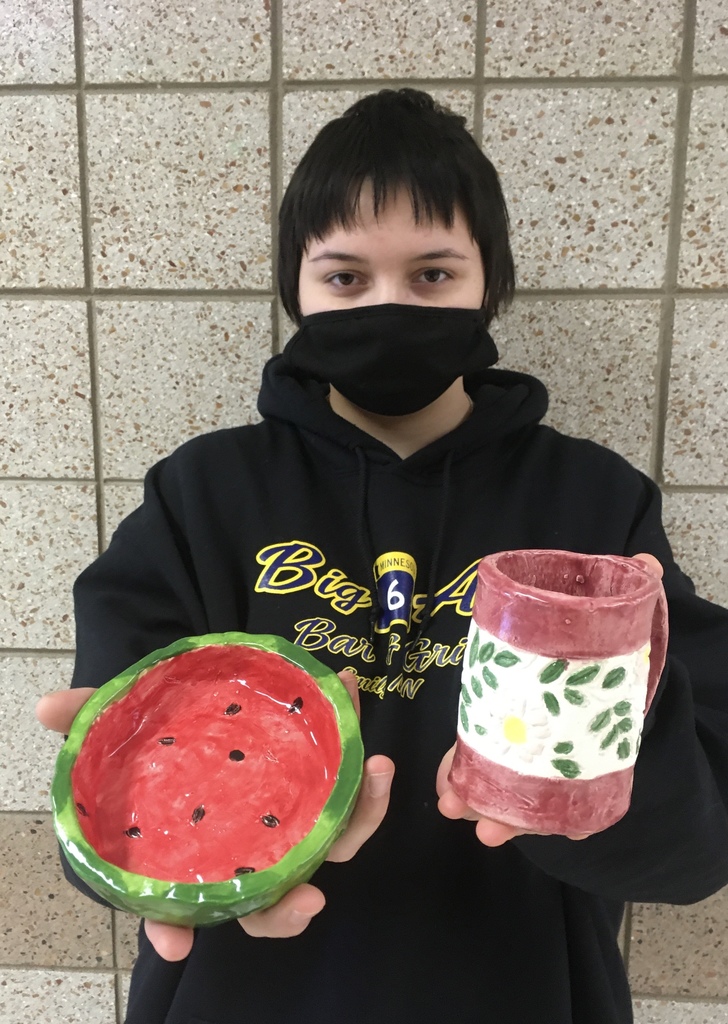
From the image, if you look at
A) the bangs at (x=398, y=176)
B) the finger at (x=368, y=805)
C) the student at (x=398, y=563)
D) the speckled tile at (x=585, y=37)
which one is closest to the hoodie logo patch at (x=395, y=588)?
the student at (x=398, y=563)

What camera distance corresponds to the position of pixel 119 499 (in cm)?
104

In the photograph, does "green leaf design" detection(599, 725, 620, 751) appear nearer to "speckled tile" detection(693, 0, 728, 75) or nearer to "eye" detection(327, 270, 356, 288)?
"eye" detection(327, 270, 356, 288)

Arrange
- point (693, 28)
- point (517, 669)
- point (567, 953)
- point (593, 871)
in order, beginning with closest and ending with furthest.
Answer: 1. point (517, 669)
2. point (593, 871)
3. point (567, 953)
4. point (693, 28)

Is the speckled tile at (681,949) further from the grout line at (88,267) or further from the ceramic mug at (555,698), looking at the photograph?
the grout line at (88,267)

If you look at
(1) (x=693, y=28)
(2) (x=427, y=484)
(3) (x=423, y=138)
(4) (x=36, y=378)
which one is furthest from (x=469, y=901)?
(1) (x=693, y=28)

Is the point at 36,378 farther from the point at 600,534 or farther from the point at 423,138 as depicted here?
the point at 600,534

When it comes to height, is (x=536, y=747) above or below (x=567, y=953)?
above

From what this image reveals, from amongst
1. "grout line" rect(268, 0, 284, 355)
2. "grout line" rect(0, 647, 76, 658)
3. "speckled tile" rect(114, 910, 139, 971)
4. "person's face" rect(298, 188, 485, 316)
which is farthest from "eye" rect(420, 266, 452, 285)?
"speckled tile" rect(114, 910, 139, 971)

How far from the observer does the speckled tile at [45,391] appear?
1002 millimetres

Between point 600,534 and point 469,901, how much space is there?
385 mm

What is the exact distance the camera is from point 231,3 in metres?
0.91

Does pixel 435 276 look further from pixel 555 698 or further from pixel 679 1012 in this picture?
pixel 679 1012

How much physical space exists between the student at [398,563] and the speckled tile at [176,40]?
254 millimetres

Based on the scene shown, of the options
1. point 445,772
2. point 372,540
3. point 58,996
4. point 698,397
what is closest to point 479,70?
point 698,397
